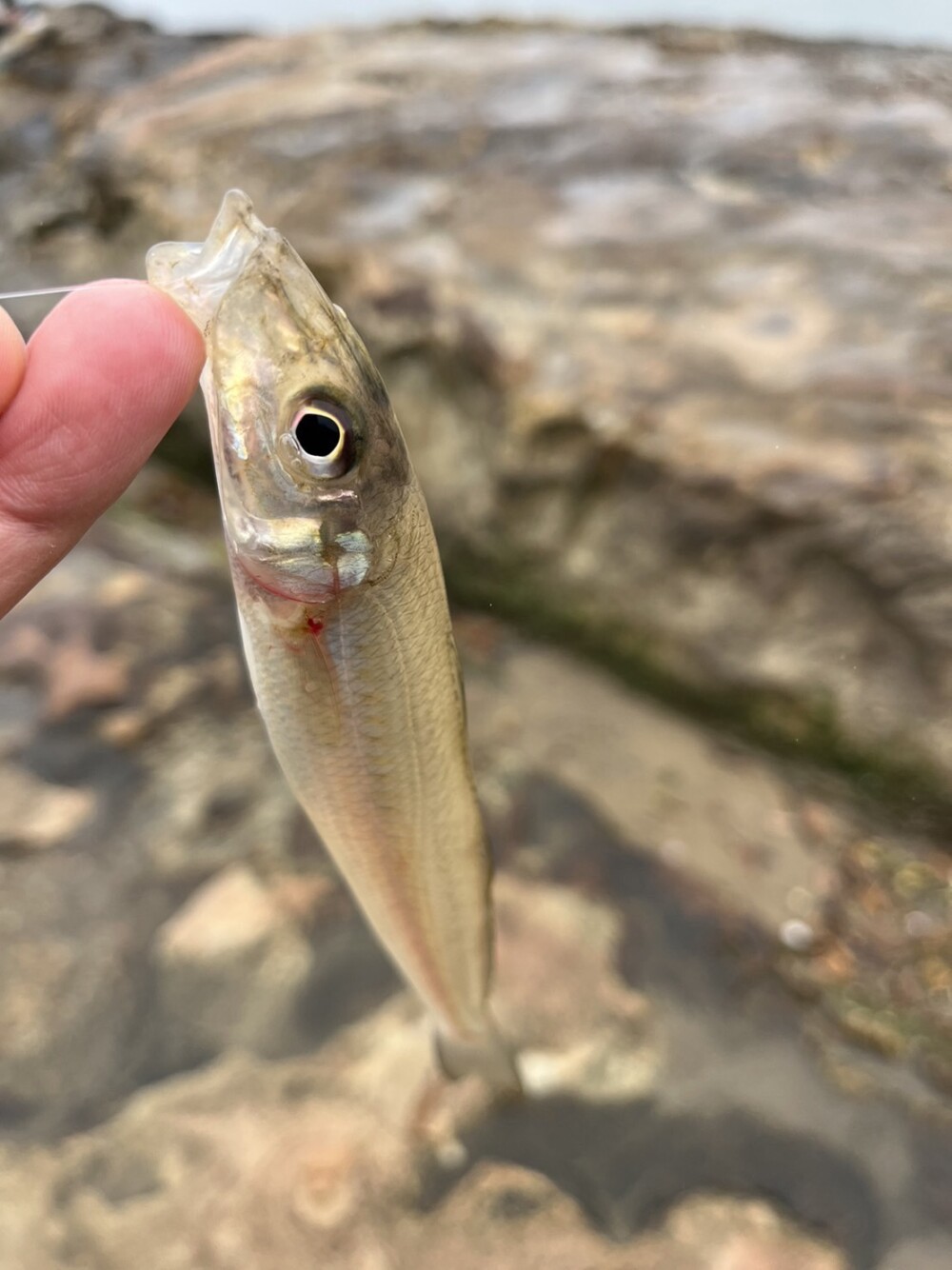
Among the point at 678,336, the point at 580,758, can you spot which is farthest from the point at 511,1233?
the point at 678,336

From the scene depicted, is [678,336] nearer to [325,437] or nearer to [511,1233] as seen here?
[325,437]

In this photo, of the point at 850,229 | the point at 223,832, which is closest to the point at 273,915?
the point at 223,832

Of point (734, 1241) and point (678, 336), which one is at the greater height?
point (678, 336)

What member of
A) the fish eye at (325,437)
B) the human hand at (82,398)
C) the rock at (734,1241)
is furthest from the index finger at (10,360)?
the rock at (734,1241)

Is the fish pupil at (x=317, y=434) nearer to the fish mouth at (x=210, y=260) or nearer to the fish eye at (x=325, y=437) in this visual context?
the fish eye at (x=325, y=437)

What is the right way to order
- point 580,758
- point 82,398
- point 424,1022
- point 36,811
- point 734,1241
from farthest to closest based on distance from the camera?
point 580,758, point 36,811, point 424,1022, point 734,1241, point 82,398
